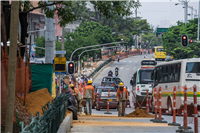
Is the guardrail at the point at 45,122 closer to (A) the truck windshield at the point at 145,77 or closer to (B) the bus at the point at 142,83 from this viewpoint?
(B) the bus at the point at 142,83

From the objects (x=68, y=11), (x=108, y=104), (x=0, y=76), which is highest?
(x=68, y=11)

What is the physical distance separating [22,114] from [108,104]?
16.4m

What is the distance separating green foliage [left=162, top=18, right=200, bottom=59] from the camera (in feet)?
213

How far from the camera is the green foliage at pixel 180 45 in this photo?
6500cm

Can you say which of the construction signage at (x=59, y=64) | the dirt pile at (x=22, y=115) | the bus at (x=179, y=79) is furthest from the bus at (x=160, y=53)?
the dirt pile at (x=22, y=115)

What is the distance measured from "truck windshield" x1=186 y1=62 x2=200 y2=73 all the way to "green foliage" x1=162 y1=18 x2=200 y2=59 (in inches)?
1732

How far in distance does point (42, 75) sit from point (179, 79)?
7314 mm

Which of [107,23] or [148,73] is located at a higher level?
[107,23]

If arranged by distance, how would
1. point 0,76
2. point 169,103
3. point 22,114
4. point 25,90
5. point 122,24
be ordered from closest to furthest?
point 0,76
point 22,114
point 25,90
point 169,103
point 122,24

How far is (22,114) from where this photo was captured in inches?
337

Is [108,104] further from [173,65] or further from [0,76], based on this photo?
[0,76]

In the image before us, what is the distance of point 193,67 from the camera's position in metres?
20.1

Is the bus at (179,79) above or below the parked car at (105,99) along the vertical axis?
above

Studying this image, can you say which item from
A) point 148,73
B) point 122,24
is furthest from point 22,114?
point 122,24
